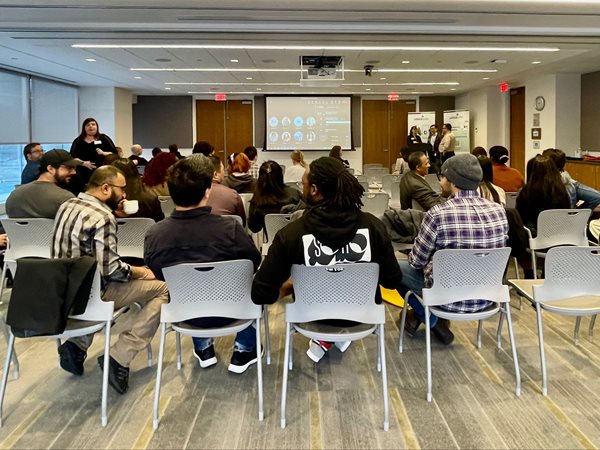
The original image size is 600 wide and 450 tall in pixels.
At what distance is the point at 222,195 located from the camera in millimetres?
4266

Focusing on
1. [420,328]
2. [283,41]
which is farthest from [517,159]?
[420,328]

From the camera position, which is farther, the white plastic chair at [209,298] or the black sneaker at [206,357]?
the black sneaker at [206,357]

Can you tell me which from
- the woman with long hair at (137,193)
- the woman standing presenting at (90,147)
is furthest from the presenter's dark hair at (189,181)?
the woman standing presenting at (90,147)

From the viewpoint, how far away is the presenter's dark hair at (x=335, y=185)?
98.6 inches

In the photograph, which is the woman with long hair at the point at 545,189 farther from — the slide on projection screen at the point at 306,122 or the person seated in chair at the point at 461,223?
the slide on projection screen at the point at 306,122

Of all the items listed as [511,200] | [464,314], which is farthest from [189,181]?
[511,200]

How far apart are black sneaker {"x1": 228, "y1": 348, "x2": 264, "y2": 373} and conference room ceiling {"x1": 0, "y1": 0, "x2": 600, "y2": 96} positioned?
12.1 ft

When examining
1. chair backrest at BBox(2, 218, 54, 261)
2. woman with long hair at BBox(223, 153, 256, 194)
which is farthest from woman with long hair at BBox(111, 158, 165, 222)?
woman with long hair at BBox(223, 153, 256, 194)

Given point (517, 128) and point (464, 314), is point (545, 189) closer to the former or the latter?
point (464, 314)

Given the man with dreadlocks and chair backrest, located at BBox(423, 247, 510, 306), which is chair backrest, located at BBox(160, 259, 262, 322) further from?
chair backrest, located at BBox(423, 247, 510, 306)

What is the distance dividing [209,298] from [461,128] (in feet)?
44.0

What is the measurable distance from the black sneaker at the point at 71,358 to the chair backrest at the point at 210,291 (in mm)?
852

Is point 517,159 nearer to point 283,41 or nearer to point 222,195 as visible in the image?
point 283,41

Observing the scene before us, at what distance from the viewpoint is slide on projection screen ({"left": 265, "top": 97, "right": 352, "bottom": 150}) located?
1480 cm
